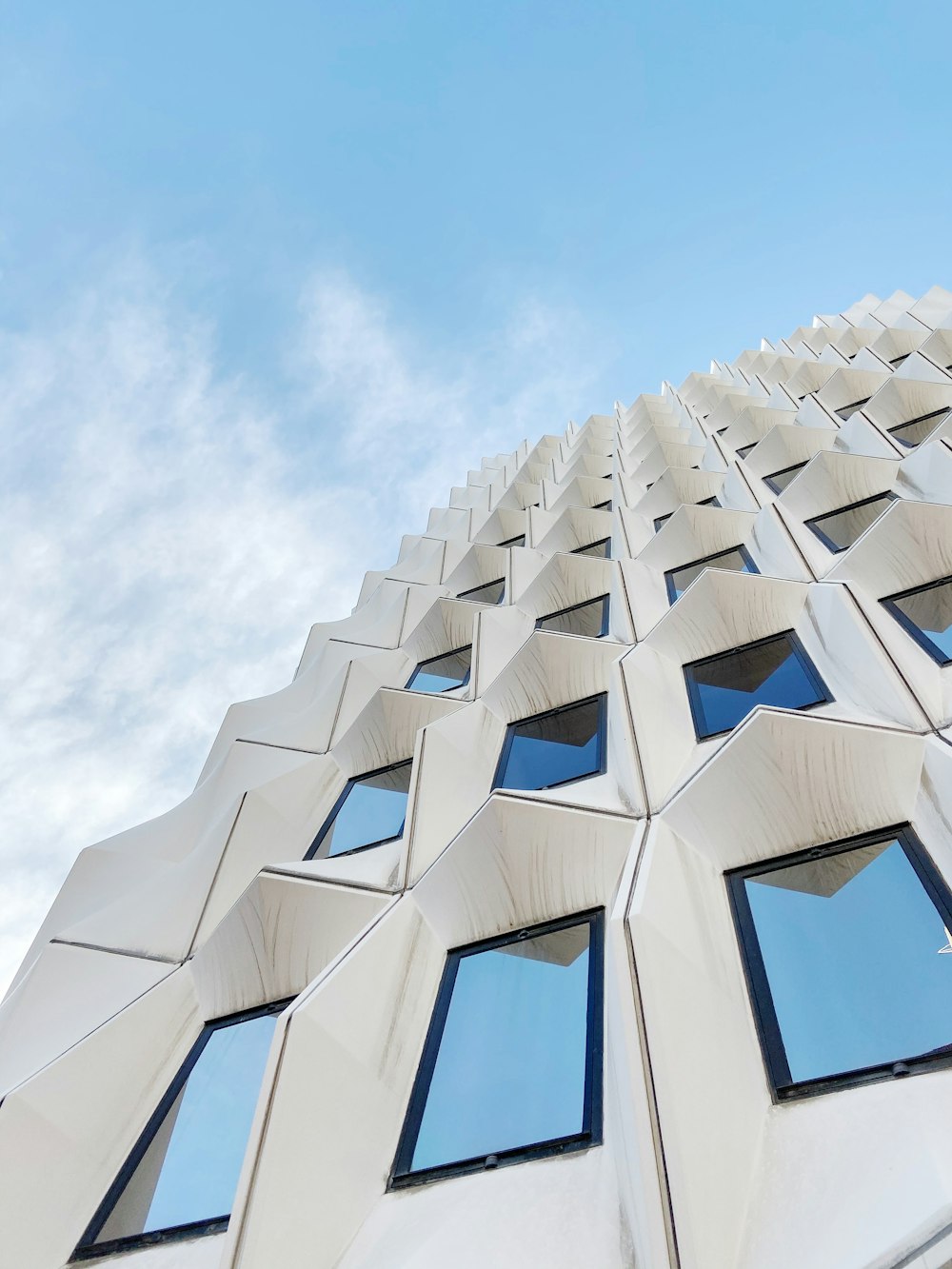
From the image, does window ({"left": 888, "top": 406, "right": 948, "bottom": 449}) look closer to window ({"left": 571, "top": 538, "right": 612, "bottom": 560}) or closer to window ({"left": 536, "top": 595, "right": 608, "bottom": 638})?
window ({"left": 571, "top": 538, "right": 612, "bottom": 560})

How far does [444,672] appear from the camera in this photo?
44.5 ft

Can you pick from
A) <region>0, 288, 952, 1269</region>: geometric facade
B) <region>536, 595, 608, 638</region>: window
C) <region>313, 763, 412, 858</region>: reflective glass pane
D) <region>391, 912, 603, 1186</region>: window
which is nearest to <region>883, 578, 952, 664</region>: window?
<region>0, 288, 952, 1269</region>: geometric facade

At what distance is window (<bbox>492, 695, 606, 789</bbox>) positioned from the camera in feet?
28.1

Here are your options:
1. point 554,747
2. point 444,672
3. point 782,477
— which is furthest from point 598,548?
point 554,747

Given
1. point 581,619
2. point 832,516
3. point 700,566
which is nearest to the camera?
point 832,516

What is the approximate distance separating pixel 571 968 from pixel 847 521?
7526 mm

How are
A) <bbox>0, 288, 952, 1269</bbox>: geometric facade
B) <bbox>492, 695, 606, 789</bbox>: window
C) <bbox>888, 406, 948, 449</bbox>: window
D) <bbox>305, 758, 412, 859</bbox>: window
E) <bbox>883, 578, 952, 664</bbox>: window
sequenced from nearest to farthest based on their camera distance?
<bbox>0, 288, 952, 1269</bbox>: geometric facade, <bbox>883, 578, 952, 664</bbox>: window, <bbox>492, 695, 606, 789</bbox>: window, <bbox>305, 758, 412, 859</bbox>: window, <bbox>888, 406, 948, 449</bbox>: window

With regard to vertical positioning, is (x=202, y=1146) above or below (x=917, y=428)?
below

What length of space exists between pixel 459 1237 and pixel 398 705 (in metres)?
7.07

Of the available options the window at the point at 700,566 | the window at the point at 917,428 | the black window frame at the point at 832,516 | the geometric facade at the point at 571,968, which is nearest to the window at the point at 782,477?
the window at the point at 917,428

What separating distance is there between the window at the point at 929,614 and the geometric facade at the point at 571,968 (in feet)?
0.15

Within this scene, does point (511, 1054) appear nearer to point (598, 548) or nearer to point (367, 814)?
point (367, 814)

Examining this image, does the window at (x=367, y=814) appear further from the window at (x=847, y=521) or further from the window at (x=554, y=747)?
the window at (x=847, y=521)

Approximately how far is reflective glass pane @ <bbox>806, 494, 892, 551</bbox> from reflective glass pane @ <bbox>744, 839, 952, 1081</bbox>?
6.00m
